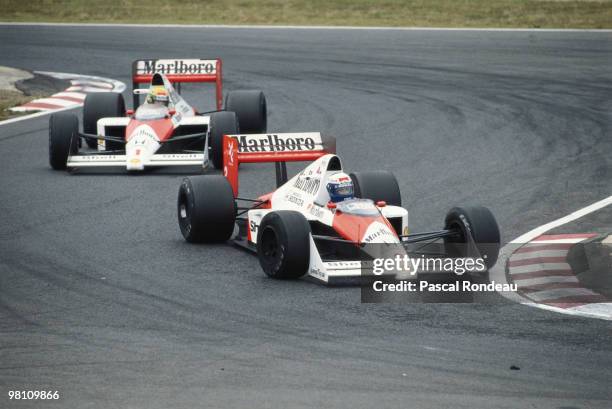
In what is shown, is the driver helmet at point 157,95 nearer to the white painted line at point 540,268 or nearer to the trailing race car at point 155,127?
the trailing race car at point 155,127

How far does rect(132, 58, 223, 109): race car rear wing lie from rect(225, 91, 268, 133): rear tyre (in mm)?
466

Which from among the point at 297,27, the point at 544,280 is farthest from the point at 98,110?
the point at 297,27

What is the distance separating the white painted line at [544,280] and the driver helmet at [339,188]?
Result: 1833 mm

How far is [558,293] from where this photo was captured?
10977mm

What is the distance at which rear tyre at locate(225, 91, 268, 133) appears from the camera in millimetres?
19938

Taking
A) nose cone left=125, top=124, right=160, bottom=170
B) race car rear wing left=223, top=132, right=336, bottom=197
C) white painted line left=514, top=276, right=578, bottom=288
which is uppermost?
race car rear wing left=223, top=132, right=336, bottom=197

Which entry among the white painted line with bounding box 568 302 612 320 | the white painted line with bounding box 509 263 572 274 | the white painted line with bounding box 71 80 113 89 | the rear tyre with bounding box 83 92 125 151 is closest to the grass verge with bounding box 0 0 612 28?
the white painted line with bounding box 71 80 113 89

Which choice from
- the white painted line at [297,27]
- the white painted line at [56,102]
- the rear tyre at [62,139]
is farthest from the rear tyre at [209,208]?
the white painted line at [297,27]

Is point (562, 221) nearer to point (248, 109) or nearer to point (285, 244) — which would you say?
point (285, 244)

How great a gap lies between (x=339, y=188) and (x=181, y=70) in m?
9.44

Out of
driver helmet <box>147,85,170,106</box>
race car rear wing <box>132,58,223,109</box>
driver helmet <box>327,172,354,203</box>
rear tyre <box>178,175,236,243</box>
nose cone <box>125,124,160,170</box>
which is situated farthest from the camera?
race car rear wing <box>132,58,223,109</box>

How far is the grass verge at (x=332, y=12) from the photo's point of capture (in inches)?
1486

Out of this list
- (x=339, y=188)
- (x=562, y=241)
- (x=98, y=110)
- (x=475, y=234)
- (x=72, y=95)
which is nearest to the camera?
(x=475, y=234)

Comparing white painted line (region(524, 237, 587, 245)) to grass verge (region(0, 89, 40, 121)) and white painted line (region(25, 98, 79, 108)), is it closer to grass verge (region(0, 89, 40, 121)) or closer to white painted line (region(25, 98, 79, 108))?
grass verge (region(0, 89, 40, 121))
